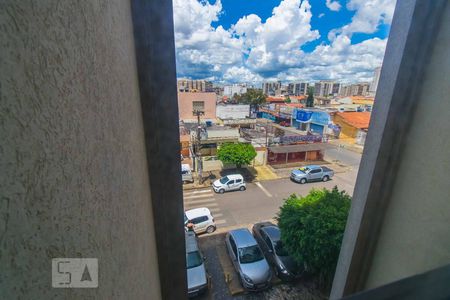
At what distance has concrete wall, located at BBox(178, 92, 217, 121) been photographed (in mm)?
15689

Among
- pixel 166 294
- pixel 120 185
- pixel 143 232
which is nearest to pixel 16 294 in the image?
pixel 120 185

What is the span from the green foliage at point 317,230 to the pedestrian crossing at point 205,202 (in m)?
2.72

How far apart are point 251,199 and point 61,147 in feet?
24.6

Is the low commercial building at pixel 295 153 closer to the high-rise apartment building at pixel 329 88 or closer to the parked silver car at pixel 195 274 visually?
the parked silver car at pixel 195 274

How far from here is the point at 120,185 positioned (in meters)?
0.70

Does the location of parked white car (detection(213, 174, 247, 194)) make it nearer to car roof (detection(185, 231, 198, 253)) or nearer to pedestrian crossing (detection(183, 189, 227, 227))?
pedestrian crossing (detection(183, 189, 227, 227))

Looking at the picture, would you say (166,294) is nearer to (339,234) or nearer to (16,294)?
(16,294)

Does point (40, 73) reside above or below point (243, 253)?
above

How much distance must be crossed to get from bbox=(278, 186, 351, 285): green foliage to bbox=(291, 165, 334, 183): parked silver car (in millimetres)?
4983

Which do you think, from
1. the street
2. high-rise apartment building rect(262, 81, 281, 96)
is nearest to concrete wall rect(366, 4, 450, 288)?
the street

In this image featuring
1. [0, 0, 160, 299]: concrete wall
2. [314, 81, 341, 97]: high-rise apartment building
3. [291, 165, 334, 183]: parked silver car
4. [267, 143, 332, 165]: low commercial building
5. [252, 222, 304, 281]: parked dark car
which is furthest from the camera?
[314, 81, 341, 97]: high-rise apartment building

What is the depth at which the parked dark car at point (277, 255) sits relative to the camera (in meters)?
4.17

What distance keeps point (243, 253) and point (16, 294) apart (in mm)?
4540

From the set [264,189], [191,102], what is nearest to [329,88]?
[191,102]
